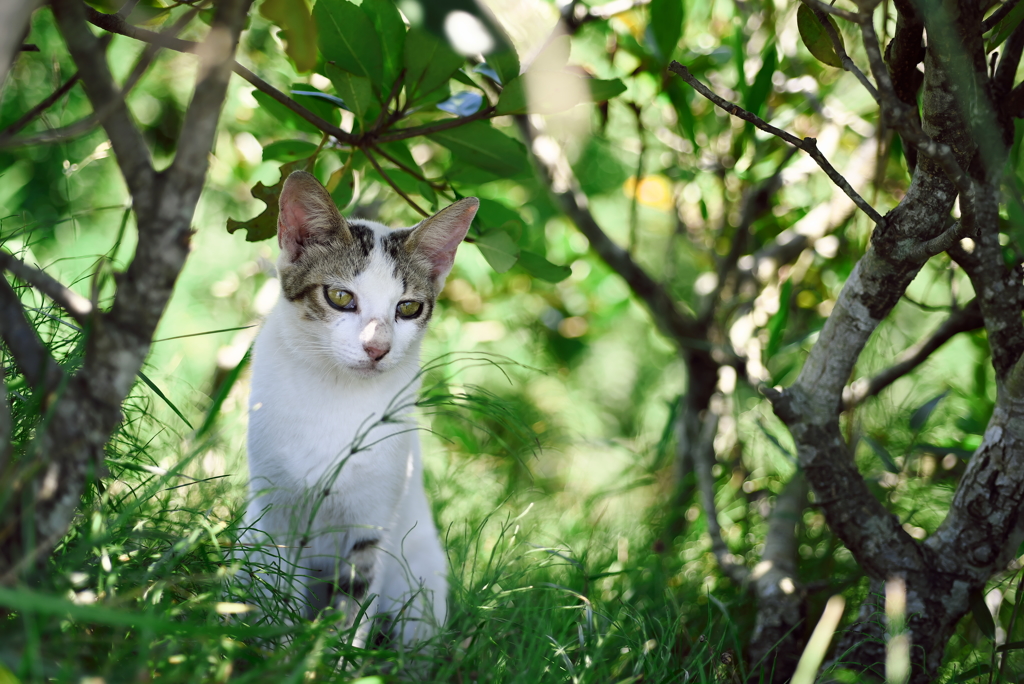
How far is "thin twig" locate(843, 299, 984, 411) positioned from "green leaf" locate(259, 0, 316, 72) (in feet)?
4.00

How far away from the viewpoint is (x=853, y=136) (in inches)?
96.8

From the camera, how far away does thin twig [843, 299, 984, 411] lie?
1398 mm

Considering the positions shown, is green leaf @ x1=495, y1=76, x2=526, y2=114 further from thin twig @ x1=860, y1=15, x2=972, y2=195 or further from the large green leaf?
Result: the large green leaf

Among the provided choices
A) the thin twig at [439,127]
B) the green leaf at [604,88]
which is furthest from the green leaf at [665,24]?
the thin twig at [439,127]

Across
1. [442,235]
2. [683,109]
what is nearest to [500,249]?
[442,235]

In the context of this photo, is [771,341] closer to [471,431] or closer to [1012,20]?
[1012,20]

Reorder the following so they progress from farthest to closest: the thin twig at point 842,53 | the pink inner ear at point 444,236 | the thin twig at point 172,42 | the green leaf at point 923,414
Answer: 1. the green leaf at point 923,414
2. the pink inner ear at point 444,236
3. the thin twig at point 842,53
4. the thin twig at point 172,42

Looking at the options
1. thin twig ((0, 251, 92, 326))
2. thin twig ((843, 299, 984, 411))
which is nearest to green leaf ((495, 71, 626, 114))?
thin twig ((0, 251, 92, 326))

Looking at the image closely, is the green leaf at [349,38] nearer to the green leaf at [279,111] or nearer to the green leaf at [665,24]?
the green leaf at [279,111]

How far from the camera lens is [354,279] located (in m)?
1.41

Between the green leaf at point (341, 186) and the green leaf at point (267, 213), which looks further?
the green leaf at point (341, 186)

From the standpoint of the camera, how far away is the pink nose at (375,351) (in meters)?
1.31

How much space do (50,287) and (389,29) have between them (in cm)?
65

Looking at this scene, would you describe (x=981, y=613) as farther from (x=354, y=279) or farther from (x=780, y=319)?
(x=354, y=279)
